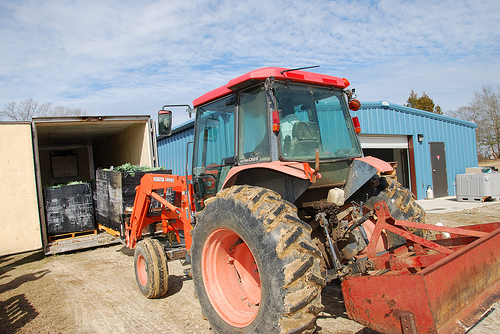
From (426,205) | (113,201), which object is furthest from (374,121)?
(113,201)

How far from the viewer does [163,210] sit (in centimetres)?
554

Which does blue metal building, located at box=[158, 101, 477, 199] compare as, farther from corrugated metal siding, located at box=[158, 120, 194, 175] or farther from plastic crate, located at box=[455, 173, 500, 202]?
plastic crate, located at box=[455, 173, 500, 202]

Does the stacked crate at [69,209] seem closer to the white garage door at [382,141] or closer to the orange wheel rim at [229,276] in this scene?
the orange wheel rim at [229,276]

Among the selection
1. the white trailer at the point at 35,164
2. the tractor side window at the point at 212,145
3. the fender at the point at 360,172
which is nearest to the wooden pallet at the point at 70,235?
the white trailer at the point at 35,164

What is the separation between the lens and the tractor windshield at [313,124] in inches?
132

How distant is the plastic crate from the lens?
12.1 meters

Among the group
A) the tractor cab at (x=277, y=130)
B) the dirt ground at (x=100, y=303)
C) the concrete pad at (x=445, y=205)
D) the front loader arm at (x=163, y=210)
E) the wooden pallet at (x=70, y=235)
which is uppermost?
the tractor cab at (x=277, y=130)

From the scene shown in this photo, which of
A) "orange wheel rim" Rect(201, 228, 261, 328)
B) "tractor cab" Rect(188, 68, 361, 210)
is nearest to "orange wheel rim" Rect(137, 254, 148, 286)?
"tractor cab" Rect(188, 68, 361, 210)

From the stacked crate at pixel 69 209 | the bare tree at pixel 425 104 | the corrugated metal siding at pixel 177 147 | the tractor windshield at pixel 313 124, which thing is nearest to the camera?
the tractor windshield at pixel 313 124

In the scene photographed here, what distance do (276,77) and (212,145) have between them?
1.26 meters

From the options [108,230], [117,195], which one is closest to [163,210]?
[117,195]

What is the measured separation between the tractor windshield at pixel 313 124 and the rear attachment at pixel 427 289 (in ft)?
2.74

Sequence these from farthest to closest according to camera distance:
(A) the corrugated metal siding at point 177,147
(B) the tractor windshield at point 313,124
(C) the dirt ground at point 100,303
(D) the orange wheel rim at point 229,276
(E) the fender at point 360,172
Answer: (A) the corrugated metal siding at point 177,147 < (C) the dirt ground at point 100,303 < (E) the fender at point 360,172 < (B) the tractor windshield at point 313,124 < (D) the orange wheel rim at point 229,276

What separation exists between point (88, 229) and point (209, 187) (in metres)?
5.52
